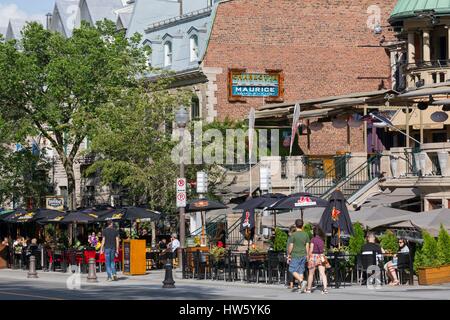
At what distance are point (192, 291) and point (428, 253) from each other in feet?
21.2

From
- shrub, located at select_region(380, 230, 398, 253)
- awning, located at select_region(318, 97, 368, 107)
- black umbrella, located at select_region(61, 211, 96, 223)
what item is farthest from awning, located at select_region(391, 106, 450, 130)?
shrub, located at select_region(380, 230, 398, 253)

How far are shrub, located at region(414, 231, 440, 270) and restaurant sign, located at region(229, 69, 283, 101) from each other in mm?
30679

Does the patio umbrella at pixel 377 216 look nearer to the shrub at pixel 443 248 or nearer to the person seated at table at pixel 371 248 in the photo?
the person seated at table at pixel 371 248

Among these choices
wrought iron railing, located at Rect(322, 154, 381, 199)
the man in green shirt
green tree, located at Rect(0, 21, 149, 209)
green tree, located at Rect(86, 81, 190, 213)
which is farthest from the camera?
green tree, located at Rect(0, 21, 149, 209)

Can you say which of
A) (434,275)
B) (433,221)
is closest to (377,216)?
(433,221)

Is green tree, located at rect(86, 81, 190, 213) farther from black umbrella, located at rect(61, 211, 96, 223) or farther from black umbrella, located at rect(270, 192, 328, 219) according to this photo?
black umbrella, located at rect(270, 192, 328, 219)

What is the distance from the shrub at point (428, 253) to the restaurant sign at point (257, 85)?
3068 cm

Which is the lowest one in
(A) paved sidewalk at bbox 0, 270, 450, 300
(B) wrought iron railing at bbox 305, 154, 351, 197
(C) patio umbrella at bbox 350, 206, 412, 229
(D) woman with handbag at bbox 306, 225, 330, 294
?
(A) paved sidewalk at bbox 0, 270, 450, 300

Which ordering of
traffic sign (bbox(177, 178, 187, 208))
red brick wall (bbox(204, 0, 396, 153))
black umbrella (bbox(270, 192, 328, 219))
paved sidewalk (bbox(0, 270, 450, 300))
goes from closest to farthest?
paved sidewalk (bbox(0, 270, 450, 300)) → black umbrella (bbox(270, 192, 328, 219)) → traffic sign (bbox(177, 178, 187, 208)) → red brick wall (bbox(204, 0, 396, 153))

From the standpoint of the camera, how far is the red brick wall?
6431 centimetres

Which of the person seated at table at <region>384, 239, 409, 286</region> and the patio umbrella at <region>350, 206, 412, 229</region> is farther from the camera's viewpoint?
the patio umbrella at <region>350, 206, 412, 229</region>

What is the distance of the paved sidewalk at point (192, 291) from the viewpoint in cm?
2994

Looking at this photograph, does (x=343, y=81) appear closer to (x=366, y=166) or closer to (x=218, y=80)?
(x=218, y=80)

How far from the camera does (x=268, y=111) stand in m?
55.0
